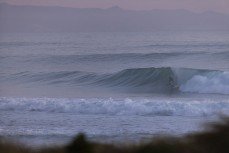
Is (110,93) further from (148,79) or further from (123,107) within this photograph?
(123,107)

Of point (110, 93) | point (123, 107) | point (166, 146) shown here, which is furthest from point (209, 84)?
point (166, 146)

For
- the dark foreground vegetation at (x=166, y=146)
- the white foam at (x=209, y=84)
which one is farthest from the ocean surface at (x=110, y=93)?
the dark foreground vegetation at (x=166, y=146)

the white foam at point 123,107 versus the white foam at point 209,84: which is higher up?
the white foam at point 209,84

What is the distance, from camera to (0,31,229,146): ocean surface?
50.8 feet

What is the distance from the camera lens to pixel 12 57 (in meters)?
47.7

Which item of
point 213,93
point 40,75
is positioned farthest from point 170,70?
point 40,75

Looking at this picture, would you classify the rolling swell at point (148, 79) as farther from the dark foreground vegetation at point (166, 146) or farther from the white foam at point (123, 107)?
the dark foreground vegetation at point (166, 146)

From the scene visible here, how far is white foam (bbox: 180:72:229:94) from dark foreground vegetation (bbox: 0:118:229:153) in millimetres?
18232

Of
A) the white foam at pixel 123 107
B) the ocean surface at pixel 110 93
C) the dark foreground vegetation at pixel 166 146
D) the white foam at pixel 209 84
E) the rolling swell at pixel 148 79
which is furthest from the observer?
the rolling swell at pixel 148 79

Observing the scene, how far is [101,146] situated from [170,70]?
79.4 feet

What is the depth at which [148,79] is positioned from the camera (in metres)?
31.5

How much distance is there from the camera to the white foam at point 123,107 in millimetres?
18672

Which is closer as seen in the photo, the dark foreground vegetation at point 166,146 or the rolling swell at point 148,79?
the dark foreground vegetation at point 166,146

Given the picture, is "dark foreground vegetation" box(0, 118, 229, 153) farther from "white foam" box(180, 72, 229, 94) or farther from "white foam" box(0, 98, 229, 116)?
"white foam" box(180, 72, 229, 94)
